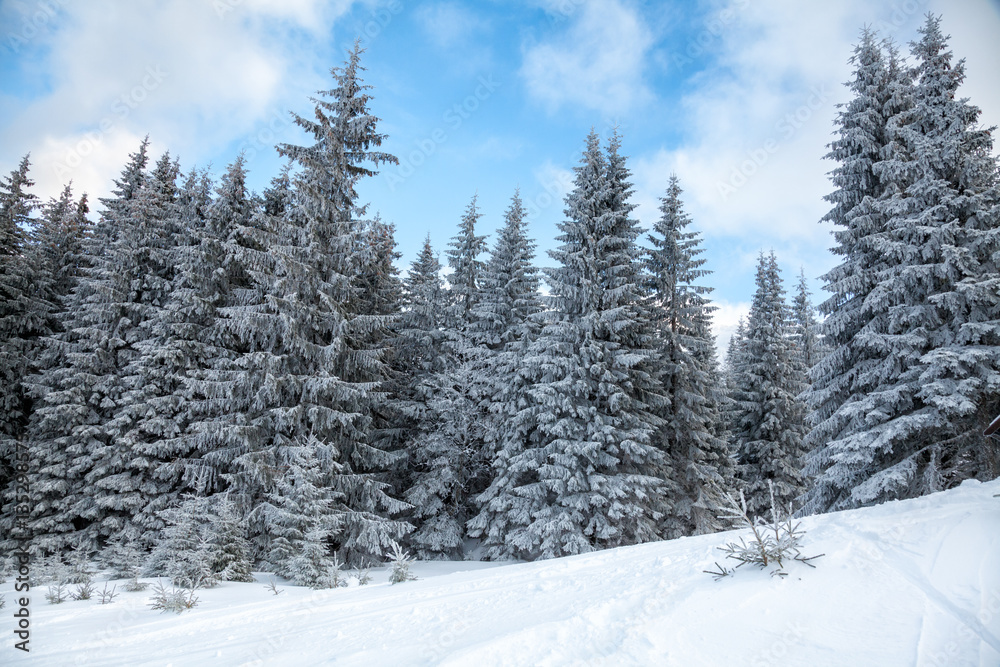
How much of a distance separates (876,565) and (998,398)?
9.12 m

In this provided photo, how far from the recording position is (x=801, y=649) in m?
3.08

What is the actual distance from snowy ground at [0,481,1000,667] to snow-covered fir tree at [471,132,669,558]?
6737 mm

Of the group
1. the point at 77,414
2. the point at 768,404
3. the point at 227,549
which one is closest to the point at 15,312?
the point at 77,414

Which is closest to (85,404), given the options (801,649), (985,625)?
(801,649)

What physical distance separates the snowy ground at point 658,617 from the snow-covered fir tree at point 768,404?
50.6ft

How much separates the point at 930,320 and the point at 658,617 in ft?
37.0

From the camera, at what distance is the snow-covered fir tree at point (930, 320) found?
9.66m

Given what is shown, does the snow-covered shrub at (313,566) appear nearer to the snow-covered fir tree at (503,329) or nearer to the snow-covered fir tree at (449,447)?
the snow-covered fir tree at (449,447)

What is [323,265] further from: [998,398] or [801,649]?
[998,398]

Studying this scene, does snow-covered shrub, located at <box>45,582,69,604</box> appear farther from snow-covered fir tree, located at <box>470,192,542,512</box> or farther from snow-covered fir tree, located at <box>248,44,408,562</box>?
snow-covered fir tree, located at <box>470,192,542,512</box>

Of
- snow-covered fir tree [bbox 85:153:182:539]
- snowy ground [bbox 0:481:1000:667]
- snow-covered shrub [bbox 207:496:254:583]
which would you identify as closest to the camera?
snowy ground [bbox 0:481:1000:667]

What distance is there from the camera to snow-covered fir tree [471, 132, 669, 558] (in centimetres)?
1325

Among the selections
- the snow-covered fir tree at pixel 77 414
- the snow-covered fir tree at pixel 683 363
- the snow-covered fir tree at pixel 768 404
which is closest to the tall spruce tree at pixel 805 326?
the snow-covered fir tree at pixel 768 404

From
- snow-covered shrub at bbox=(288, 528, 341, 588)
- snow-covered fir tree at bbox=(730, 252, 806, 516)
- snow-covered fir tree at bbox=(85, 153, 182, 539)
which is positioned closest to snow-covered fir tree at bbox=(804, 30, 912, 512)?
snow-covered fir tree at bbox=(730, 252, 806, 516)
